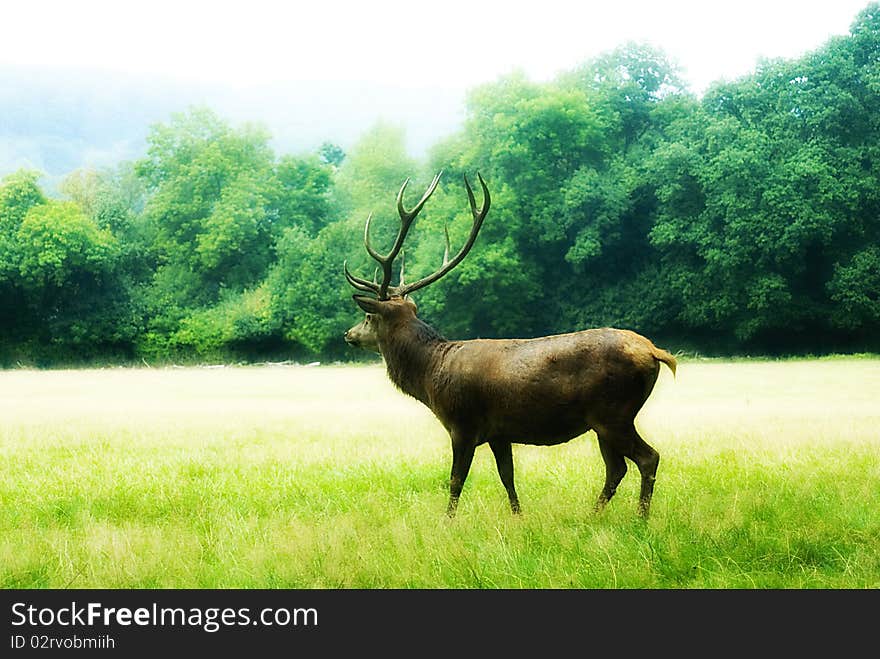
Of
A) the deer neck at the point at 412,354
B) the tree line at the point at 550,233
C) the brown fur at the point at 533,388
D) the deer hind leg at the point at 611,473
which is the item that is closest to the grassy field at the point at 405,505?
the deer hind leg at the point at 611,473

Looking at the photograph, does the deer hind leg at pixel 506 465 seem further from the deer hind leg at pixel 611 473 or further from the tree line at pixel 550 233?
the tree line at pixel 550 233

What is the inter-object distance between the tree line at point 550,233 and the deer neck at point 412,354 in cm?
1266

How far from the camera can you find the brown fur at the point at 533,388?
12.5 ft

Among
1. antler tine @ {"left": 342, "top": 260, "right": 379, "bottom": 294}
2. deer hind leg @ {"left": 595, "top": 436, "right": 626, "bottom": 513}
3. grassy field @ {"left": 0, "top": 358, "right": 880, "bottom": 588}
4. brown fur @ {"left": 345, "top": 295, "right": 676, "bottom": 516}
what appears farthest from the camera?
antler tine @ {"left": 342, "top": 260, "right": 379, "bottom": 294}

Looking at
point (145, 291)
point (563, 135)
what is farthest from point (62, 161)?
point (563, 135)

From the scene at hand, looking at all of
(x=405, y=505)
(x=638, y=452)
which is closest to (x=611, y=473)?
(x=638, y=452)

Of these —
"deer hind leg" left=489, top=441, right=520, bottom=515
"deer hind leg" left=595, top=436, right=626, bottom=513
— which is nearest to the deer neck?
"deer hind leg" left=489, top=441, right=520, bottom=515

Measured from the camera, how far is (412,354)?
430 cm

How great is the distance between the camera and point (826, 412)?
8281mm

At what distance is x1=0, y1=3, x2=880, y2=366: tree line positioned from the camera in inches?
645

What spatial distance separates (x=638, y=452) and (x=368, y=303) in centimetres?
143

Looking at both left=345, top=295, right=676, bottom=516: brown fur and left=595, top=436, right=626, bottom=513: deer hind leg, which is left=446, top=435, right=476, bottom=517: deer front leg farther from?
left=595, top=436, right=626, bottom=513: deer hind leg

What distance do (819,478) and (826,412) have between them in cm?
360

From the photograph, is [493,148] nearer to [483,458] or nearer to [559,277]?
[559,277]
